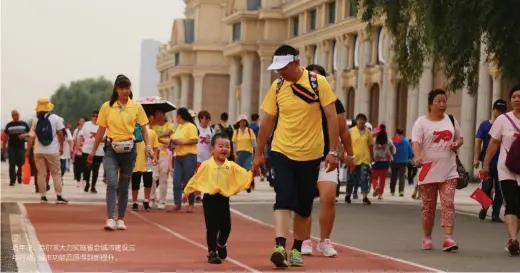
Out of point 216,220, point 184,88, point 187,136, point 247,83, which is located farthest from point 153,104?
point 184,88

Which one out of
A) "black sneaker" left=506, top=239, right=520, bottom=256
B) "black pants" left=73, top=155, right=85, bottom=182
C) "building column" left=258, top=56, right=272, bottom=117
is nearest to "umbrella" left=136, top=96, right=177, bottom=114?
"black pants" left=73, top=155, right=85, bottom=182

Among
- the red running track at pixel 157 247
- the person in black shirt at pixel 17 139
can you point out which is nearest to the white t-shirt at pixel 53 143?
the red running track at pixel 157 247

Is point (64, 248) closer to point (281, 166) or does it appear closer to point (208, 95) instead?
point (281, 166)

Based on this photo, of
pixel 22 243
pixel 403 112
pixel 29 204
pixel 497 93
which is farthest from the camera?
pixel 403 112

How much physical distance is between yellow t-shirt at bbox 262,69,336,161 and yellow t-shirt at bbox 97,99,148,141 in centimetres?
490

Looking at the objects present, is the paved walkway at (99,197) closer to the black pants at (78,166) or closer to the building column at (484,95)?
the black pants at (78,166)

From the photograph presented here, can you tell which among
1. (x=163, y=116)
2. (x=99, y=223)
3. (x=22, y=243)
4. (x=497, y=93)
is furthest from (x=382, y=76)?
(x=22, y=243)

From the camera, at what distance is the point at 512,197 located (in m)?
14.3

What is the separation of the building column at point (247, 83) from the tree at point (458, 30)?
6582 cm

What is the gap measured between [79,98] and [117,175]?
580 feet

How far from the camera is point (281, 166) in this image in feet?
38.8

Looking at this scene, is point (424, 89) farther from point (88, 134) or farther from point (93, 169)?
point (93, 169)

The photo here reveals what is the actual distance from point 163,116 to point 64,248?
978 cm

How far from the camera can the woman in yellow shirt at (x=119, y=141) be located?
16375 millimetres
